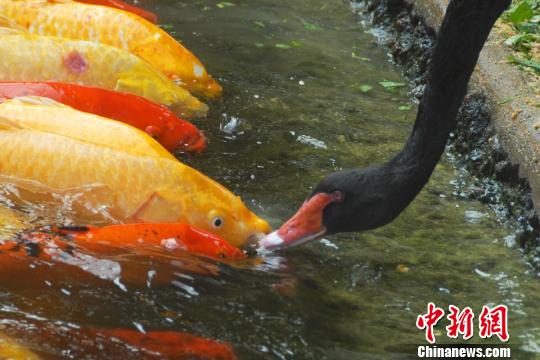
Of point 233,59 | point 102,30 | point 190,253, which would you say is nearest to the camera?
point 190,253

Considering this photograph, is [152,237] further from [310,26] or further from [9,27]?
[310,26]

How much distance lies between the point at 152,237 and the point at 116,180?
37 cm

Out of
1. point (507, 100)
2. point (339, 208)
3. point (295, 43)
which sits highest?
point (507, 100)

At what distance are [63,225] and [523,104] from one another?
2.91 meters

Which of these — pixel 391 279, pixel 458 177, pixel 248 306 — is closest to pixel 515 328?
pixel 391 279

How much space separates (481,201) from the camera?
5750 mm

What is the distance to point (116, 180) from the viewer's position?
15.2 ft

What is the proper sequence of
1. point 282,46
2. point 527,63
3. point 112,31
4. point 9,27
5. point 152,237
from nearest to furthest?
1. point 152,237
2. point 9,27
3. point 527,63
4. point 112,31
5. point 282,46

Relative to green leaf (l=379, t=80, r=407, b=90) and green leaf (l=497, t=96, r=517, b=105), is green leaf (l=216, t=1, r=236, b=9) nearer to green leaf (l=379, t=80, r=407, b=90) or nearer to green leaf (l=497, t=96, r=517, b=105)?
green leaf (l=379, t=80, r=407, b=90)

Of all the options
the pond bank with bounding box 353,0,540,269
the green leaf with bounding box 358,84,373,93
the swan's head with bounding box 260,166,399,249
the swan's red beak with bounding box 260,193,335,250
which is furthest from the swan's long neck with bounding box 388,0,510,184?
A: the green leaf with bounding box 358,84,373,93

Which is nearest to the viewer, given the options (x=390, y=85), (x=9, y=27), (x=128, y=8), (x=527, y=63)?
(x=9, y=27)

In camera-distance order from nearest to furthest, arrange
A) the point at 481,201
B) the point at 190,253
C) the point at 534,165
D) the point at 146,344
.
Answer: the point at 146,344
the point at 190,253
the point at 534,165
the point at 481,201

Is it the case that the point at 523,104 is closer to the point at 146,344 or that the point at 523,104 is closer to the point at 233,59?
the point at 233,59

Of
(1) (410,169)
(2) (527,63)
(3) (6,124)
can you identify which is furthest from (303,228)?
(2) (527,63)
